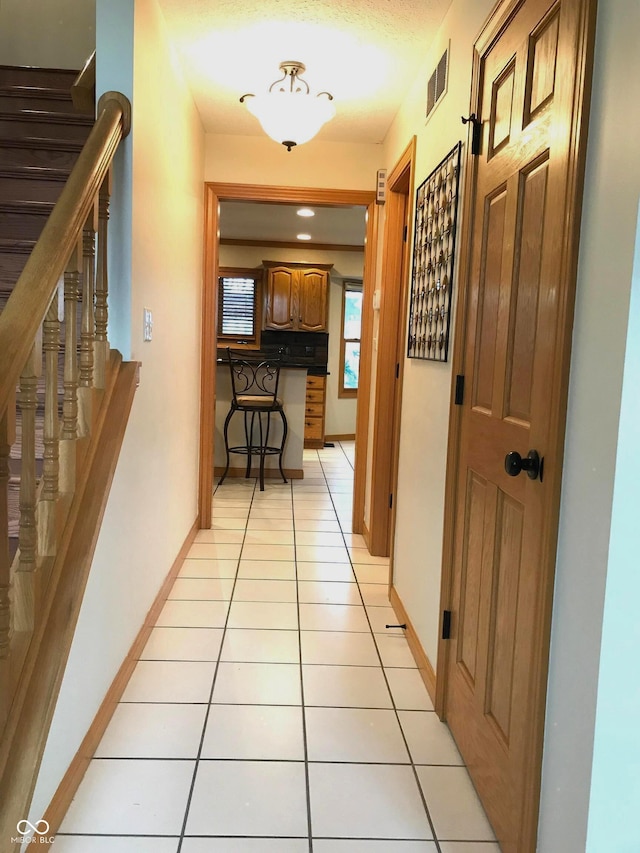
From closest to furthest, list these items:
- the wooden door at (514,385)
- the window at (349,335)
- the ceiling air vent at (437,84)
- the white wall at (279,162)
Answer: the wooden door at (514,385)
the ceiling air vent at (437,84)
the white wall at (279,162)
the window at (349,335)

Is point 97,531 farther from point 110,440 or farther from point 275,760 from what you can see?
point 275,760

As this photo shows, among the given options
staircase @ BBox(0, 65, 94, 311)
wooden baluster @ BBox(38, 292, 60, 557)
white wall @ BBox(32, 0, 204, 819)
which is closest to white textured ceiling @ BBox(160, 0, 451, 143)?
white wall @ BBox(32, 0, 204, 819)

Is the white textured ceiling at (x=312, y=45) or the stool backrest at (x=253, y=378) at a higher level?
the white textured ceiling at (x=312, y=45)

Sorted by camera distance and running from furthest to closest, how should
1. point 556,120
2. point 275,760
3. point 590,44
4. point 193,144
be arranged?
point 193,144, point 275,760, point 556,120, point 590,44

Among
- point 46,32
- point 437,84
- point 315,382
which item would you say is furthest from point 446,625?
point 315,382

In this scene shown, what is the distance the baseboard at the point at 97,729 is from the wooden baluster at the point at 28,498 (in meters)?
0.50

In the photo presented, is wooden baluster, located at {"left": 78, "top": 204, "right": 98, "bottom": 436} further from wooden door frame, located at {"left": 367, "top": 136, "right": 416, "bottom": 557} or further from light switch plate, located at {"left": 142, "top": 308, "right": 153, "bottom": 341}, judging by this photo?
wooden door frame, located at {"left": 367, "top": 136, "right": 416, "bottom": 557}

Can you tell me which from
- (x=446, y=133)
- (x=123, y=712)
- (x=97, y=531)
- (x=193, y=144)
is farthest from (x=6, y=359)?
(x=193, y=144)

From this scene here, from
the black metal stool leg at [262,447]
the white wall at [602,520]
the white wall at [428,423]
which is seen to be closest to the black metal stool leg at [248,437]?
the black metal stool leg at [262,447]

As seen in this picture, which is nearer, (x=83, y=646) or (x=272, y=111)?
(x=83, y=646)

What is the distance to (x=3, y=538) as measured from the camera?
1.17 meters

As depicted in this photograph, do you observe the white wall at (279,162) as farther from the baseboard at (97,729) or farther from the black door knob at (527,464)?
the black door knob at (527,464)

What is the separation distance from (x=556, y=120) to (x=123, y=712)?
2.05 meters

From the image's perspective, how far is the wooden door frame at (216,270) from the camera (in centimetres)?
370
